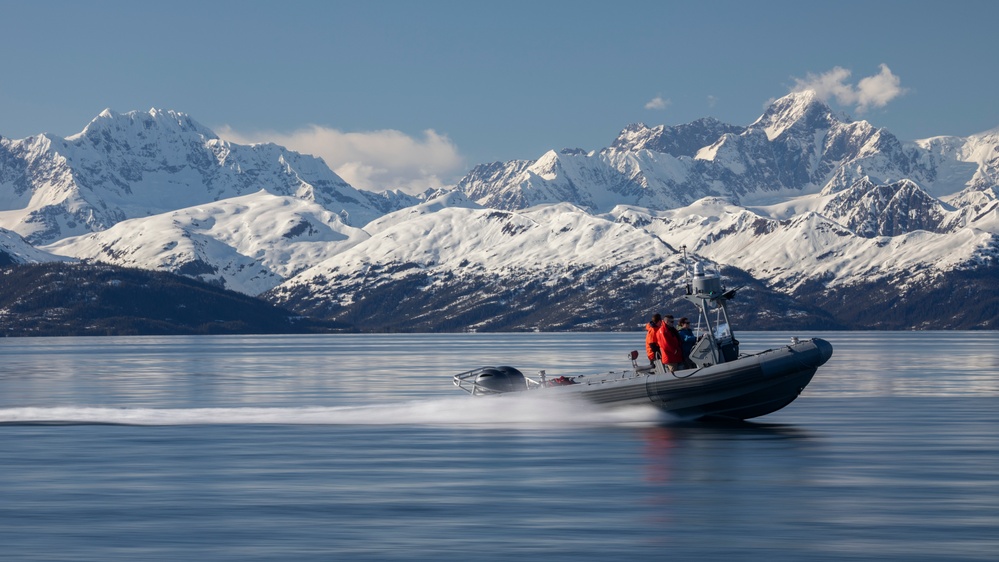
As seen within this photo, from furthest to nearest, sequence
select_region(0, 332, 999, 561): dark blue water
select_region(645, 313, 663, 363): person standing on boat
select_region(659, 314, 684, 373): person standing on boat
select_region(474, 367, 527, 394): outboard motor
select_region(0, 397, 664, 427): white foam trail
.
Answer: select_region(474, 367, 527, 394): outboard motor, select_region(0, 397, 664, 427): white foam trail, select_region(645, 313, 663, 363): person standing on boat, select_region(659, 314, 684, 373): person standing on boat, select_region(0, 332, 999, 561): dark blue water

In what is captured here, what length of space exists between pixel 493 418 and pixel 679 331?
9343mm

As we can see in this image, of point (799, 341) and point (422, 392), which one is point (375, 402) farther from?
point (799, 341)

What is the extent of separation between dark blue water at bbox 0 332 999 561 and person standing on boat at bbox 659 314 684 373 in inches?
88.5

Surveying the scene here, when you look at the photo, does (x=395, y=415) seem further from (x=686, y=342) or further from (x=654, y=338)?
(x=686, y=342)

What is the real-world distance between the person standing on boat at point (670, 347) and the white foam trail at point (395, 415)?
2051 mm

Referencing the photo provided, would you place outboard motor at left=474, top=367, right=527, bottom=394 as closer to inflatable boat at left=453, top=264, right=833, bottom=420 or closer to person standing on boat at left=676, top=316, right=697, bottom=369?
inflatable boat at left=453, top=264, right=833, bottom=420

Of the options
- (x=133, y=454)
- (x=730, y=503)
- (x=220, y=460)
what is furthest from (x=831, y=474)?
(x=133, y=454)

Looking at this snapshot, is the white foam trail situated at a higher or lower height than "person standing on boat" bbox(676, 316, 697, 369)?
lower

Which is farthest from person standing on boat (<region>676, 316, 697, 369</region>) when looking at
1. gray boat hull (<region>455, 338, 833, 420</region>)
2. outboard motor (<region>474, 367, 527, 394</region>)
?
outboard motor (<region>474, 367, 527, 394</region>)

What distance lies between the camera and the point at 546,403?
187 ft

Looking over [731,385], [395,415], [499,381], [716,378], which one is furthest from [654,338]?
[395,415]

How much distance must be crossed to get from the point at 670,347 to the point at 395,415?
14875 mm

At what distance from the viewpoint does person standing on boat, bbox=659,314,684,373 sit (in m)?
53.7

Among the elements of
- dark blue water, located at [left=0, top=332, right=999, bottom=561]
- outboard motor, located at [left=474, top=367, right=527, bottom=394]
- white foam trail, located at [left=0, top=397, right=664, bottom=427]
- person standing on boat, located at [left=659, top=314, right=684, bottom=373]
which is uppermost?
person standing on boat, located at [left=659, top=314, right=684, bottom=373]
